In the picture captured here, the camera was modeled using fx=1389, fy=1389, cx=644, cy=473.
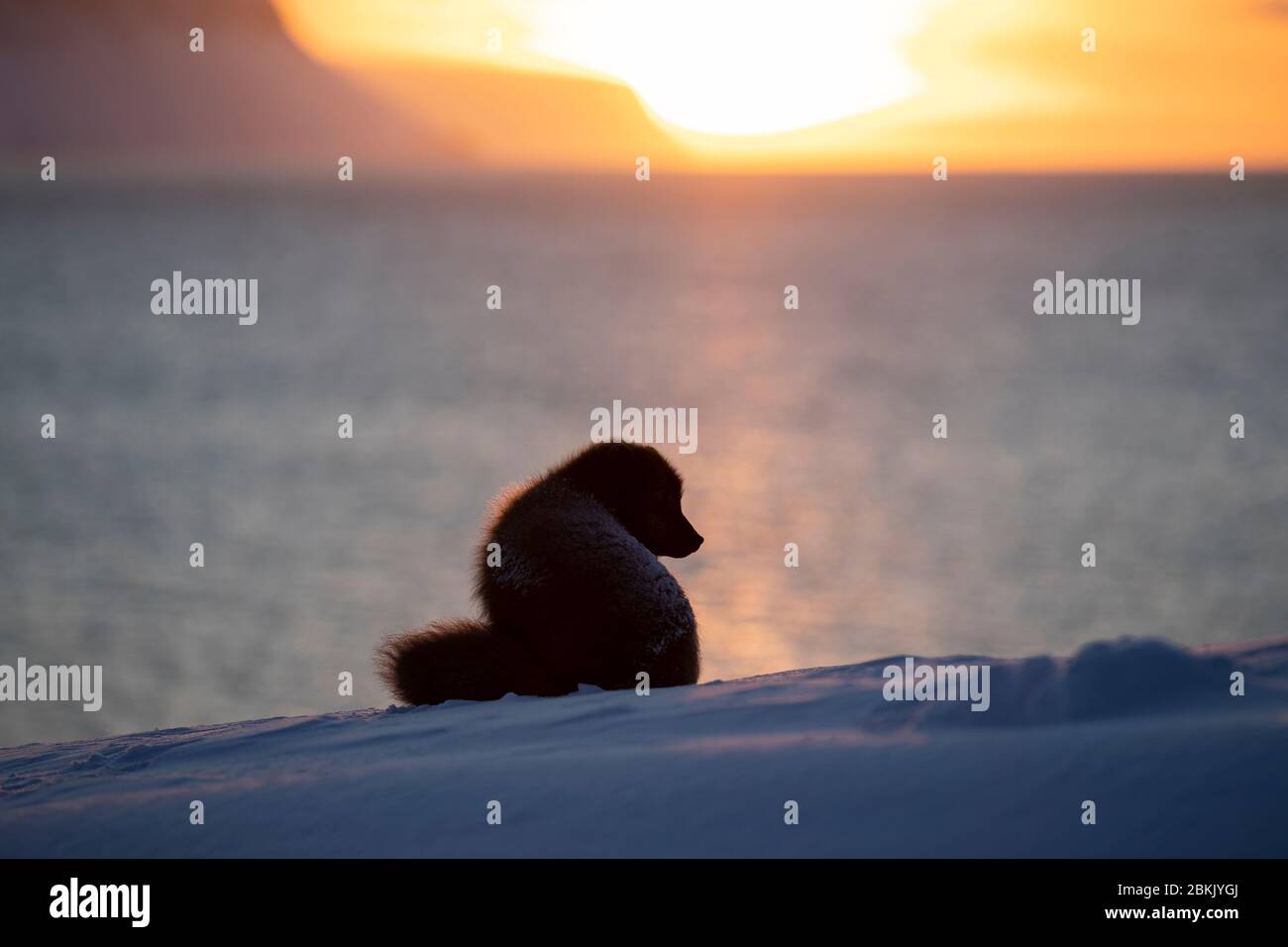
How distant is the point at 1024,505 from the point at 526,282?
5494cm

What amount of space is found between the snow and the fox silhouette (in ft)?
2.61

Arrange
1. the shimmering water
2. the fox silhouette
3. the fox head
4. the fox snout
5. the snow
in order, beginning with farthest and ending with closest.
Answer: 1. the shimmering water
2. the fox snout
3. the fox head
4. the fox silhouette
5. the snow

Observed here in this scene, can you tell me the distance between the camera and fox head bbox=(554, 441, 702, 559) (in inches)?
277

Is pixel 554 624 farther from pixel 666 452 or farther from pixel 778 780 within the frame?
pixel 666 452

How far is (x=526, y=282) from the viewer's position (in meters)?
72.9

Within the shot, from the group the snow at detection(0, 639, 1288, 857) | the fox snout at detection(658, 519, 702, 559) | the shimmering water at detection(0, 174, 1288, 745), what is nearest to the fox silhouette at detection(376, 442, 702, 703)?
the fox snout at detection(658, 519, 702, 559)

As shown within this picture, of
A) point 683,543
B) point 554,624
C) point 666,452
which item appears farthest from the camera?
point 666,452

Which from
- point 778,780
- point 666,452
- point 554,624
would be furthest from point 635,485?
point 666,452

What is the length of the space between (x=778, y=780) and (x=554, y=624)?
2.24 meters

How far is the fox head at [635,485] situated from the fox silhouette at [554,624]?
0.94 ft

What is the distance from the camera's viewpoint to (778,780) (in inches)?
169

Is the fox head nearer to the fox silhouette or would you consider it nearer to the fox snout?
the fox snout
